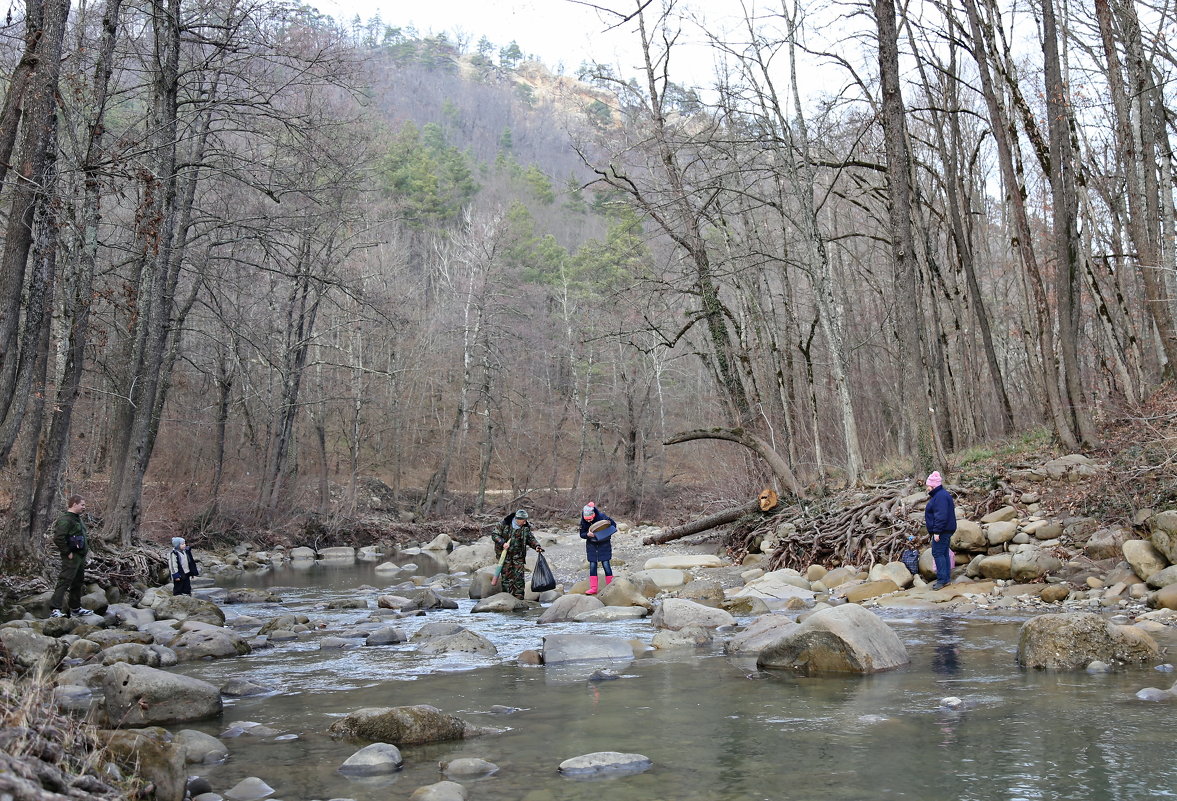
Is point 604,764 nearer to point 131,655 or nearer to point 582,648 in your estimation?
point 582,648

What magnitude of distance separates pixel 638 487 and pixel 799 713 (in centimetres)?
2749

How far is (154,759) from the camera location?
5168 mm

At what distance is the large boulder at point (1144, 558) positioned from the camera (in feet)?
36.9

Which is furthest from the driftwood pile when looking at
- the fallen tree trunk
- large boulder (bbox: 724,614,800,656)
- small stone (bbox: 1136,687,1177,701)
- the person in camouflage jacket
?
small stone (bbox: 1136,687,1177,701)

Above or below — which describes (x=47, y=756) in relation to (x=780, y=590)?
above

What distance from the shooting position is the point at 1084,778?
5270 mm

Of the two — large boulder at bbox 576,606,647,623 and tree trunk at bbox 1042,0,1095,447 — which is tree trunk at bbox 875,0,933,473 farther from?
large boulder at bbox 576,606,647,623

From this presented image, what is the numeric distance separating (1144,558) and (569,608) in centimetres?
745

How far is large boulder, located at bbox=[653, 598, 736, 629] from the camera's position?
39.0 feet

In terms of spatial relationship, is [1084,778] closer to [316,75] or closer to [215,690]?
[215,690]

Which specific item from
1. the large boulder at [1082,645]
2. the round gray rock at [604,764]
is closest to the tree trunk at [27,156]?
the round gray rock at [604,764]

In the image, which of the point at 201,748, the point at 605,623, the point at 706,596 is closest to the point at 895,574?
the point at 706,596

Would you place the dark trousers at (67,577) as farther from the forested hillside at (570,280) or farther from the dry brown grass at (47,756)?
the dry brown grass at (47,756)

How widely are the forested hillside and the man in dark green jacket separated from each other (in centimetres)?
157
